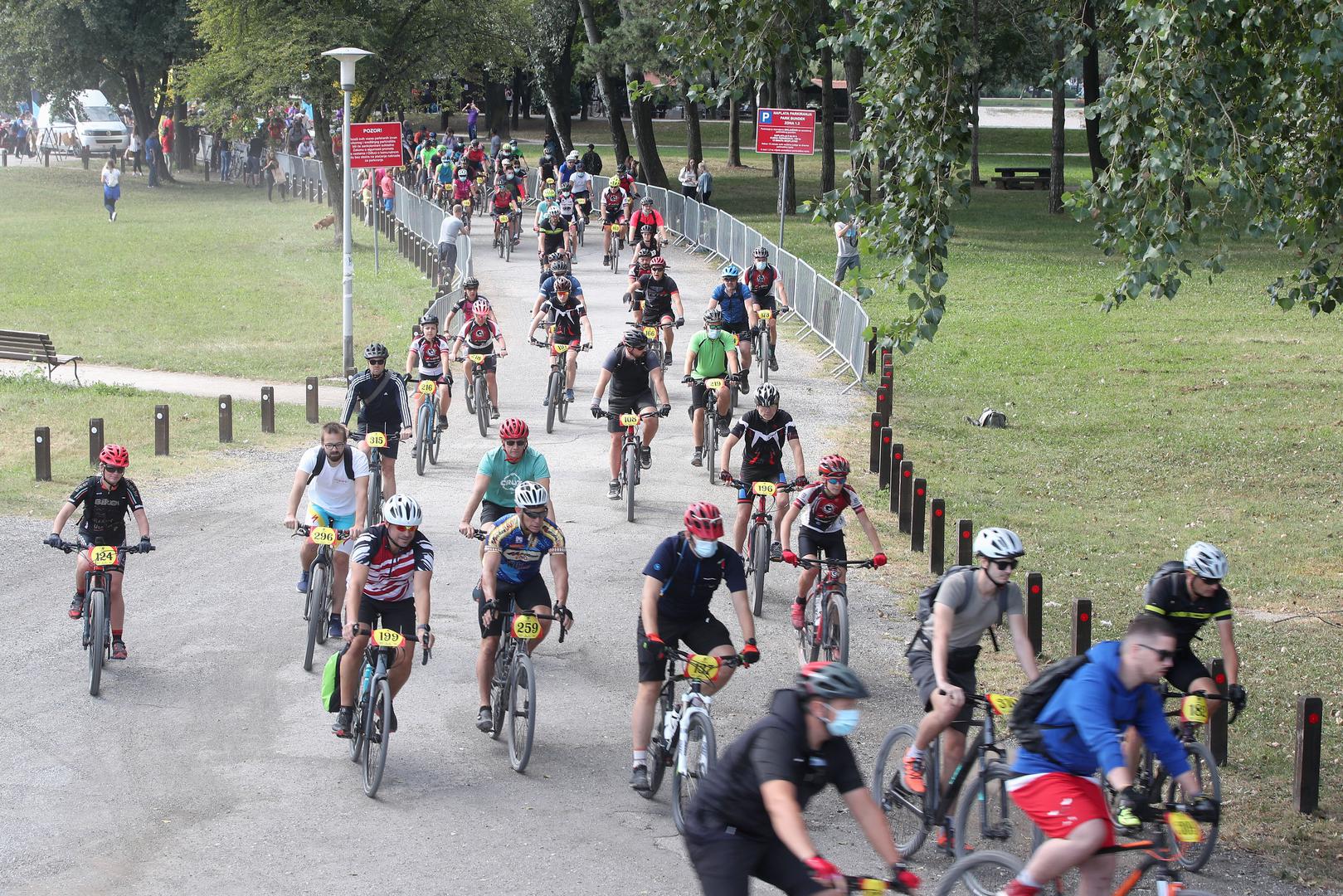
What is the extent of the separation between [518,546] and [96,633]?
3.21 m

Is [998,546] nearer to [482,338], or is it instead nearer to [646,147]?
[482,338]

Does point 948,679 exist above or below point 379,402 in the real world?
below

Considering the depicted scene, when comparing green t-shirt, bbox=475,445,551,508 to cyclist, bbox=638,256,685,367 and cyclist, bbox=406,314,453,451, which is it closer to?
cyclist, bbox=406,314,453,451

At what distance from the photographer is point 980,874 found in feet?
22.6

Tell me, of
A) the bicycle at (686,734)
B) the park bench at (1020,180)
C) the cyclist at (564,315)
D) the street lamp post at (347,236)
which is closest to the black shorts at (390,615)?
the bicycle at (686,734)

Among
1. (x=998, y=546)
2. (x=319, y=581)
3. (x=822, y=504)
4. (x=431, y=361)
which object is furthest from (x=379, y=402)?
(x=998, y=546)

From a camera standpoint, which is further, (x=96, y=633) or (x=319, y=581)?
(x=319, y=581)

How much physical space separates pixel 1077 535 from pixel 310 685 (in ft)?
28.7

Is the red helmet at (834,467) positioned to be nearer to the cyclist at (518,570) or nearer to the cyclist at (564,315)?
the cyclist at (518,570)

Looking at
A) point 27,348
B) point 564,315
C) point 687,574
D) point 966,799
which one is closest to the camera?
point 966,799

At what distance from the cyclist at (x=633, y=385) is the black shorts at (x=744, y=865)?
9.99 m

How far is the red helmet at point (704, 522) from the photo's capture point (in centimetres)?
859

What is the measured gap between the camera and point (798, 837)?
5570mm

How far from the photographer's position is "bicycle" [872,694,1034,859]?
26.1ft
